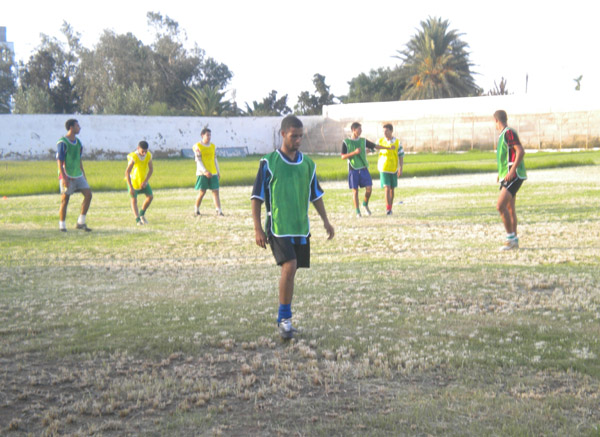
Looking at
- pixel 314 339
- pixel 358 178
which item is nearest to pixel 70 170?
pixel 358 178

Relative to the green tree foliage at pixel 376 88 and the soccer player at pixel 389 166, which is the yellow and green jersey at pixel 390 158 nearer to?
the soccer player at pixel 389 166

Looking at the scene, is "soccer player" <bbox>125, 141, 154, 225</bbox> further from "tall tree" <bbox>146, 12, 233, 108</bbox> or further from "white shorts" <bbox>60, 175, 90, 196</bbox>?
"tall tree" <bbox>146, 12, 233, 108</bbox>

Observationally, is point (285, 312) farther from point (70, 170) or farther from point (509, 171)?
point (70, 170)

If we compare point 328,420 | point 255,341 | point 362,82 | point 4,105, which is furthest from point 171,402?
point 362,82

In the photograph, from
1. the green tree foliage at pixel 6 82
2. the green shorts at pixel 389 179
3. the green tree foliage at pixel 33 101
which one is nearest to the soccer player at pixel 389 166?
the green shorts at pixel 389 179

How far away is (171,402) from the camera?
4539 millimetres

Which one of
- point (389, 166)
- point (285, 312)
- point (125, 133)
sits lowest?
point (285, 312)

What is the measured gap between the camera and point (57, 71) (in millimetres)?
75438

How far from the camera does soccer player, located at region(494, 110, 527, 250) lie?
11.0 meters

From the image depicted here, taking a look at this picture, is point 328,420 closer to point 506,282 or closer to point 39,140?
point 506,282

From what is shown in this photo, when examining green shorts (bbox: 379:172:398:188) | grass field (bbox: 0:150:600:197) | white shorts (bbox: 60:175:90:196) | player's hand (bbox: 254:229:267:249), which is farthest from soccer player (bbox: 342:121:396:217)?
grass field (bbox: 0:150:600:197)

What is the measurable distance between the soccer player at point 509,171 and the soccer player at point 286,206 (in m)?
5.64

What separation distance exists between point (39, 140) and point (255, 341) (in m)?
43.6

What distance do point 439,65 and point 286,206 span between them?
69750mm
